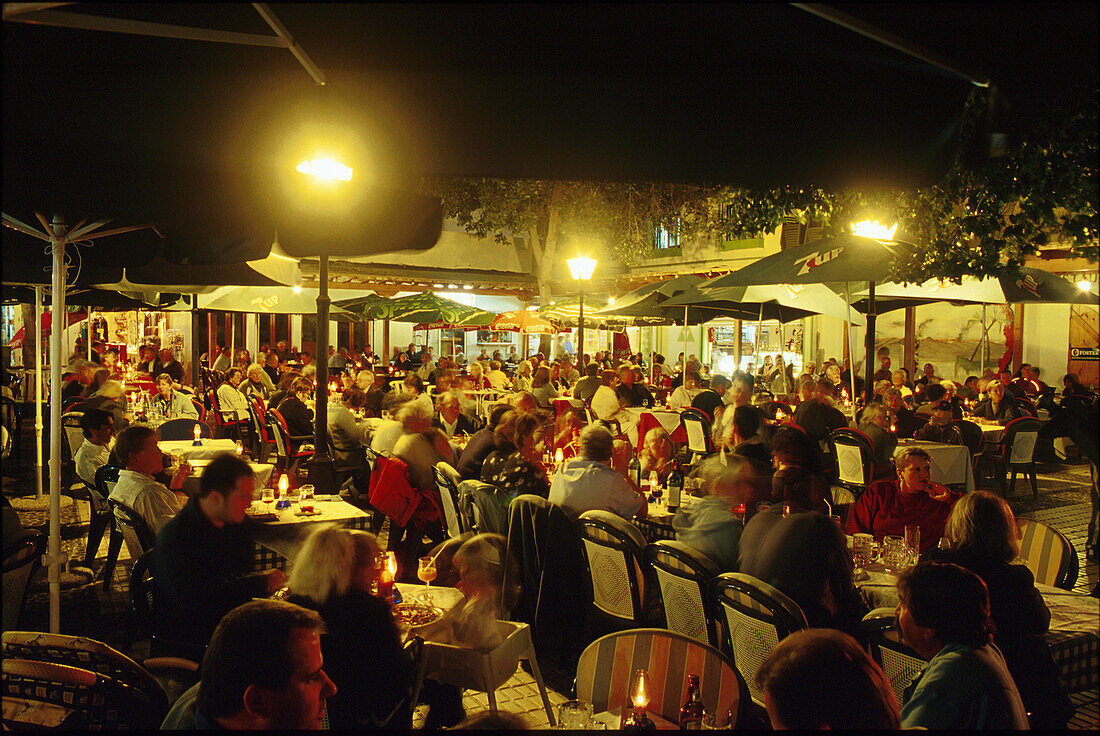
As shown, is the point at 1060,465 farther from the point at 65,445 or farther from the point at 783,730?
the point at 65,445

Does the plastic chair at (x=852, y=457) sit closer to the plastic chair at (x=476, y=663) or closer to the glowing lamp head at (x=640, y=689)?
the plastic chair at (x=476, y=663)

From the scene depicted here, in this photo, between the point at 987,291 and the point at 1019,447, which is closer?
the point at 987,291

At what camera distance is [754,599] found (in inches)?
127

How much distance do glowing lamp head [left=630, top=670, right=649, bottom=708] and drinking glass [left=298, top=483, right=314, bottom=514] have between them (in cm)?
337

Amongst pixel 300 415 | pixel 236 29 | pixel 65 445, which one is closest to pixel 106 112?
pixel 236 29

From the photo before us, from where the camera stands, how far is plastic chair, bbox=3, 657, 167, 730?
2559mm

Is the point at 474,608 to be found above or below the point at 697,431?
below

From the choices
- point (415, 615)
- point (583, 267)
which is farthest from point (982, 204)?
point (583, 267)

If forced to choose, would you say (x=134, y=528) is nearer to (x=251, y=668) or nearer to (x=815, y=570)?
(x=251, y=668)

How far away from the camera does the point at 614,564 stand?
176 inches

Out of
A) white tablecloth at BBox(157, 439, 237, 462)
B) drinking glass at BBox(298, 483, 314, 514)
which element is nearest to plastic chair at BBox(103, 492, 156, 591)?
drinking glass at BBox(298, 483, 314, 514)

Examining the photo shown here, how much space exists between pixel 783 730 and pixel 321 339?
20.5 ft

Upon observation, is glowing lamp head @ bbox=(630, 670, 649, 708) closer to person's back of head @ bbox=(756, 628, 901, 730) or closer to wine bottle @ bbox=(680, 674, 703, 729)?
wine bottle @ bbox=(680, 674, 703, 729)

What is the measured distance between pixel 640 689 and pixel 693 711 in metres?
0.20
